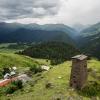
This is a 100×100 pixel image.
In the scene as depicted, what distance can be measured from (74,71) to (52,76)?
19764 mm

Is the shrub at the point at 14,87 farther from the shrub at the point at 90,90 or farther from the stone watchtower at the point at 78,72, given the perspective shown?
the shrub at the point at 90,90

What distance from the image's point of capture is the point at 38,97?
72000mm

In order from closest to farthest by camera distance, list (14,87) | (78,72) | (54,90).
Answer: (78,72)
(54,90)
(14,87)

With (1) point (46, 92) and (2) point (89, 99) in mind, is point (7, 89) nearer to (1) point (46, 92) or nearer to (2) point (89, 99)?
(1) point (46, 92)

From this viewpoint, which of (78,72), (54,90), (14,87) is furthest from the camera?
(14,87)

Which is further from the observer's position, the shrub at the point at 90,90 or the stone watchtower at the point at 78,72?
the stone watchtower at the point at 78,72

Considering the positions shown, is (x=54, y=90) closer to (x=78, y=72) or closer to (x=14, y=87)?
(x=78, y=72)

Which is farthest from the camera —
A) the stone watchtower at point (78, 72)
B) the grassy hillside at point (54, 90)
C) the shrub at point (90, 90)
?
the stone watchtower at point (78, 72)

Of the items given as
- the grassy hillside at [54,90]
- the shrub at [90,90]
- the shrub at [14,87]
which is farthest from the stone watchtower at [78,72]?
the shrub at [14,87]

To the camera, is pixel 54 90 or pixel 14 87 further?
pixel 14 87

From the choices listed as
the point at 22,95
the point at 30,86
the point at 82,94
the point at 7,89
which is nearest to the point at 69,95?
the point at 82,94

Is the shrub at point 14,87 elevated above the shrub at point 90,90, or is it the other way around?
the shrub at point 90,90

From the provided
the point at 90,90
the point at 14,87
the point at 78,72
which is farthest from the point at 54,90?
the point at 14,87

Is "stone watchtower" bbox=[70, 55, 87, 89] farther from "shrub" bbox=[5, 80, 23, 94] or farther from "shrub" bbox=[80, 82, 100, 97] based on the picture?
"shrub" bbox=[5, 80, 23, 94]
